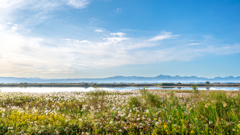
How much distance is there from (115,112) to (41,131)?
3.62 m

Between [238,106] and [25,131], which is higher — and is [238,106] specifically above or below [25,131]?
above

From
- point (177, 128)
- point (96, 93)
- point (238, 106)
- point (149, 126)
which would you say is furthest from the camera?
point (96, 93)

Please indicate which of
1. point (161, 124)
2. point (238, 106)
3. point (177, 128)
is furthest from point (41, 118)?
point (238, 106)

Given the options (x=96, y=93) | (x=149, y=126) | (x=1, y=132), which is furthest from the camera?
(x=96, y=93)

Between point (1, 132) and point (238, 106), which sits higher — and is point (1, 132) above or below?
below

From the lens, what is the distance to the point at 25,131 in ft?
21.6

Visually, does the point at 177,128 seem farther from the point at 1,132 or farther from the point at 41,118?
the point at 1,132

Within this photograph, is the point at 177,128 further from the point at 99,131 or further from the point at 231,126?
the point at 99,131

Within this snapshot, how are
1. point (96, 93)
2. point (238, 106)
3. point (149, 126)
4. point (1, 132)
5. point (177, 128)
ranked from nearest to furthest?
point (177, 128) → point (1, 132) → point (149, 126) → point (238, 106) → point (96, 93)

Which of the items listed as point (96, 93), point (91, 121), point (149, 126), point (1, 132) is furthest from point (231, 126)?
point (96, 93)

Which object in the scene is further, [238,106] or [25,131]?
[238,106]

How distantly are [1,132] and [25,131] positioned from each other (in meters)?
0.94

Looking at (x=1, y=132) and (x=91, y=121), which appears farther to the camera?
→ (x=91, y=121)

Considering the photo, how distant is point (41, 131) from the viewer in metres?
6.38
